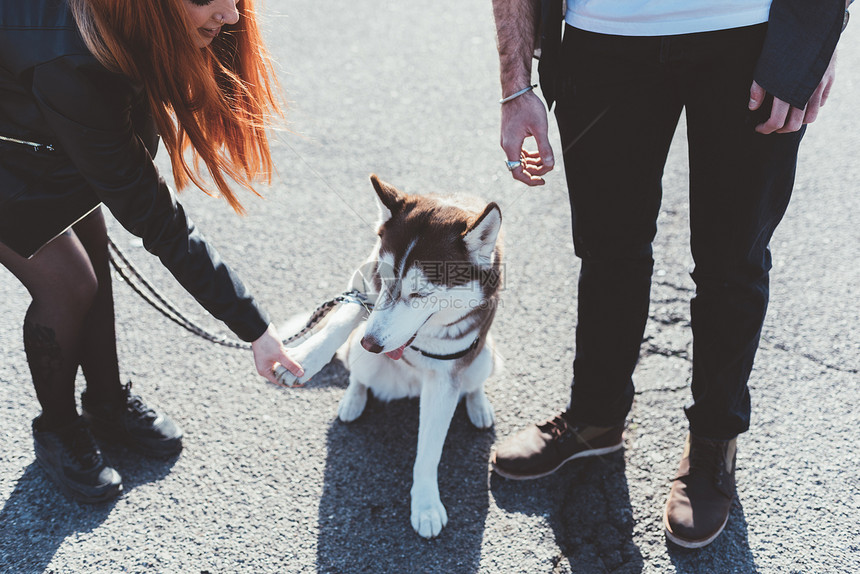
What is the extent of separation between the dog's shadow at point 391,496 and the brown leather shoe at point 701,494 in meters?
0.72

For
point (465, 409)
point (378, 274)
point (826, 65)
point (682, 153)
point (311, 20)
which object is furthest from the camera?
point (311, 20)

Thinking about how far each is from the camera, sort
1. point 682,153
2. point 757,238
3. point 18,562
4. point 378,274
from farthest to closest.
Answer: point 682,153 → point 378,274 → point 18,562 → point 757,238

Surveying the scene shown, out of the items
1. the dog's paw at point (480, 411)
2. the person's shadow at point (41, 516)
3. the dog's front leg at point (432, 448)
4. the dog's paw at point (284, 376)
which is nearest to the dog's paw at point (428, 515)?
the dog's front leg at point (432, 448)

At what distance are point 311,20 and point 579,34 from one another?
4.76 metres

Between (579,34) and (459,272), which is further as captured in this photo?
(459,272)

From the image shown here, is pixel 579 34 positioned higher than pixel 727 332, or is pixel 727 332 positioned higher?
pixel 579 34

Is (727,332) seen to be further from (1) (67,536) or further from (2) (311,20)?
(2) (311,20)

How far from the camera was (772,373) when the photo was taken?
9.78 ft

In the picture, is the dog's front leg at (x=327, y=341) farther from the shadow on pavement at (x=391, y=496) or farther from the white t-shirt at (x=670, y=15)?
the white t-shirt at (x=670, y=15)

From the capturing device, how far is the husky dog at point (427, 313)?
2207mm

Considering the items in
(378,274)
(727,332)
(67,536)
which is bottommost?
(67,536)

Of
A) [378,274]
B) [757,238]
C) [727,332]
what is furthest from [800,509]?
[378,274]

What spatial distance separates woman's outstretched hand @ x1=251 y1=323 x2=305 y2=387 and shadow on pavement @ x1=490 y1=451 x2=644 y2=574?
3.29 feet

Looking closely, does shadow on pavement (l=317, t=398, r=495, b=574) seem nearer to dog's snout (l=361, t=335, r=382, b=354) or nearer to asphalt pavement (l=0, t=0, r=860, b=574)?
asphalt pavement (l=0, t=0, r=860, b=574)
